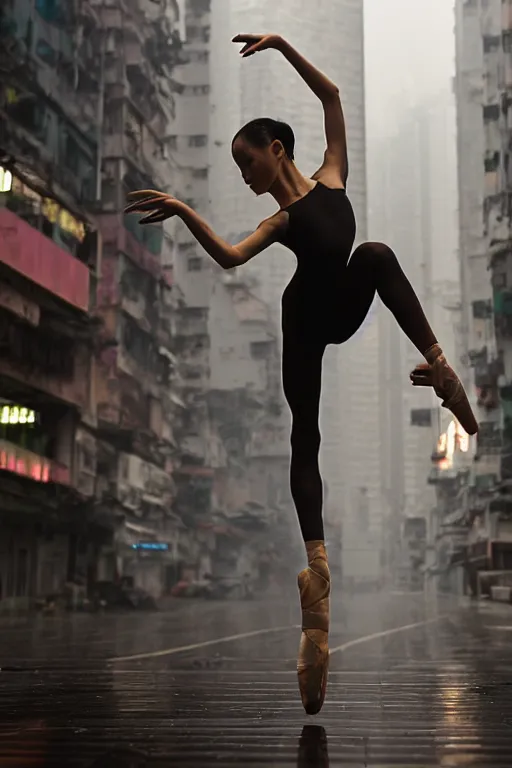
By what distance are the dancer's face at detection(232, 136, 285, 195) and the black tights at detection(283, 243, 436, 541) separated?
21cm

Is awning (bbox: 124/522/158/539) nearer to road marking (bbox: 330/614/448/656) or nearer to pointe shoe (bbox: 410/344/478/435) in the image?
road marking (bbox: 330/614/448/656)

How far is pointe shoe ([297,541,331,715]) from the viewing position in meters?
1.60

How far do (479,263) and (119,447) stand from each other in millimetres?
3980

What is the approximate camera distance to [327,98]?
186cm

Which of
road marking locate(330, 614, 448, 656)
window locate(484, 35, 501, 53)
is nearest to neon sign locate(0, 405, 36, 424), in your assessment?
road marking locate(330, 614, 448, 656)

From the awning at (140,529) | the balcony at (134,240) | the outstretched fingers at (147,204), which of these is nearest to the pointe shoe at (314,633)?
the outstretched fingers at (147,204)

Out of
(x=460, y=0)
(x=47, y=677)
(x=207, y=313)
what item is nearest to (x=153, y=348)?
(x=207, y=313)

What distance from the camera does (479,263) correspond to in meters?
7.67

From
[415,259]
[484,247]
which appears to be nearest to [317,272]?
[415,259]

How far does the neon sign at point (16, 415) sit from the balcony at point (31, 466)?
0.79 feet

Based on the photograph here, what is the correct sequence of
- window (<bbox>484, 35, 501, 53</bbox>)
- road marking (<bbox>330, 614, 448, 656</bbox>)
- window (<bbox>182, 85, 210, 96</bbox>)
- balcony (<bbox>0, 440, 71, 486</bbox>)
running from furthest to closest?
1. balcony (<bbox>0, 440, 71, 486</bbox>)
2. window (<bbox>484, 35, 501, 53</bbox>)
3. window (<bbox>182, 85, 210, 96</bbox>)
4. road marking (<bbox>330, 614, 448, 656</bbox>)

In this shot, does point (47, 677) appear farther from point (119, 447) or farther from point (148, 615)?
point (119, 447)

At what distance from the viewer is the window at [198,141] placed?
755cm

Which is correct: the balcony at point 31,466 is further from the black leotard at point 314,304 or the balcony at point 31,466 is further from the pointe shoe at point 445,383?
the pointe shoe at point 445,383
